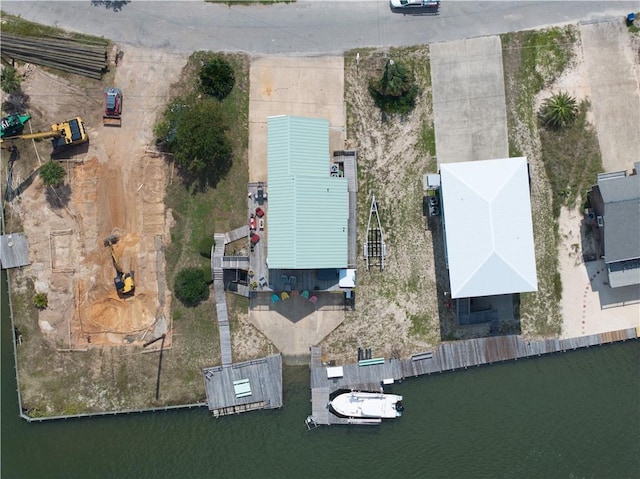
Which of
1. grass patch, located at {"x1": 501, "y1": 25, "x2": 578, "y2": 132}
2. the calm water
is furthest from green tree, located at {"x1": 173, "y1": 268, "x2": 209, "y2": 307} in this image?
grass patch, located at {"x1": 501, "y1": 25, "x2": 578, "y2": 132}

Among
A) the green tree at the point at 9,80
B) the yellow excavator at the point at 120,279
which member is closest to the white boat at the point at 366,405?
the yellow excavator at the point at 120,279

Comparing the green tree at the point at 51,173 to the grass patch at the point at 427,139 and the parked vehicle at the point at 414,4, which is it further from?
the parked vehicle at the point at 414,4

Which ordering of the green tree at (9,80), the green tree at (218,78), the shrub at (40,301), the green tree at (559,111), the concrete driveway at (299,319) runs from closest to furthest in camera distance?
the green tree at (9,80), the green tree at (218,78), the green tree at (559,111), the shrub at (40,301), the concrete driveway at (299,319)

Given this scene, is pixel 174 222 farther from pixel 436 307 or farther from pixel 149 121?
pixel 436 307

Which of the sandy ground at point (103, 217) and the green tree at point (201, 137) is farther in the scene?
the sandy ground at point (103, 217)

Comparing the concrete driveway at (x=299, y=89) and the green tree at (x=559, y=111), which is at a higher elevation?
the concrete driveway at (x=299, y=89)

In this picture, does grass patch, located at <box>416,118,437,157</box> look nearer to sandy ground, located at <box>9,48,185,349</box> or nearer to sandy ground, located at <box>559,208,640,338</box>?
sandy ground, located at <box>559,208,640,338</box>
